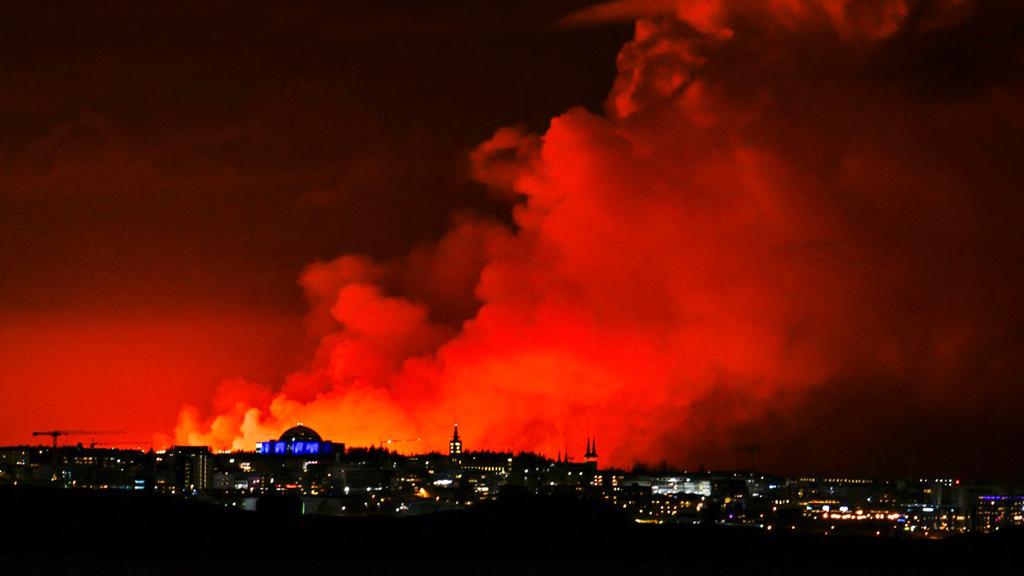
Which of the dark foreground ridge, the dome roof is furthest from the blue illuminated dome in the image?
the dark foreground ridge

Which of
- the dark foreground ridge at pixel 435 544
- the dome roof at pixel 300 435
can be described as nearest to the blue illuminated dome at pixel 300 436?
the dome roof at pixel 300 435

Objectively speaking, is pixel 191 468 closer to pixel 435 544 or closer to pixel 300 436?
pixel 300 436

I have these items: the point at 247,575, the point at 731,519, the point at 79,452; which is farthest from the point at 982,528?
the point at 79,452

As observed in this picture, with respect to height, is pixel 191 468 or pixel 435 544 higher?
pixel 191 468

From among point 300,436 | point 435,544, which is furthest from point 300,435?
point 435,544

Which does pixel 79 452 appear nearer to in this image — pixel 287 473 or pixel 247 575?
pixel 287 473

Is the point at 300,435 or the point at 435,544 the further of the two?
the point at 300,435

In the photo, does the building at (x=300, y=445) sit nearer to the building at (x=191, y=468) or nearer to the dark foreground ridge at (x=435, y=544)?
the building at (x=191, y=468)

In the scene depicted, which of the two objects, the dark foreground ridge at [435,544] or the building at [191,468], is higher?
the building at [191,468]
